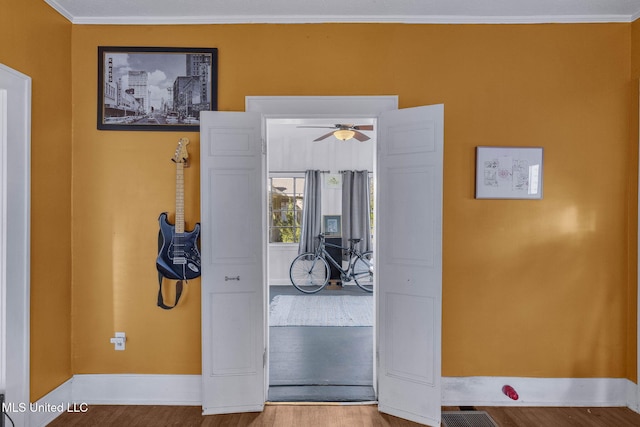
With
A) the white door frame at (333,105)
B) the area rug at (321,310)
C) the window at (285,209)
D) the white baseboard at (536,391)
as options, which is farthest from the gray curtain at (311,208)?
the white baseboard at (536,391)

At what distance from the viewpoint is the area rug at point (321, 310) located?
4129 millimetres

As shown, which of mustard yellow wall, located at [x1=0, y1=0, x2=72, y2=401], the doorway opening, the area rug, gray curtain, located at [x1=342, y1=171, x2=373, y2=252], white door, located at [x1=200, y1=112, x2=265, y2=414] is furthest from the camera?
gray curtain, located at [x1=342, y1=171, x2=373, y2=252]

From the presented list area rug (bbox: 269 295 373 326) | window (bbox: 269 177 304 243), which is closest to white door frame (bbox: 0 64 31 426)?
area rug (bbox: 269 295 373 326)

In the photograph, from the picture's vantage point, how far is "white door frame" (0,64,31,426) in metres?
1.97

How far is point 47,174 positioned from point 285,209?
4182 mm

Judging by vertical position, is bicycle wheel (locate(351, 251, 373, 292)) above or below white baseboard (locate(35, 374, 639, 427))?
above

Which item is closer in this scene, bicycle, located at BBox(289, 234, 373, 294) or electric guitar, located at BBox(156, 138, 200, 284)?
electric guitar, located at BBox(156, 138, 200, 284)

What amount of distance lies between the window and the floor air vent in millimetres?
4194

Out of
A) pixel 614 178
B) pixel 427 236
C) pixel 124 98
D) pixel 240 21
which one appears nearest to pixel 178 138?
pixel 124 98

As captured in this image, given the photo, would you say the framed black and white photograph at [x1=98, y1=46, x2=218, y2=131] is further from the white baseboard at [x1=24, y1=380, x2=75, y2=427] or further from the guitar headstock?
the white baseboard at [x1=24, y1=380, x2=75, y2=427]

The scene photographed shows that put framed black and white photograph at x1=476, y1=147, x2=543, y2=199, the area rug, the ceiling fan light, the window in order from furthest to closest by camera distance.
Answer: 1. the window
2. the ceiling fan light
3. the area rug
4. framed black and white photograph at x1=476, y1=147, x2=543, y2=199

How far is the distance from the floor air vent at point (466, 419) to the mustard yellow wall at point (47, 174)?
2632 millimetres

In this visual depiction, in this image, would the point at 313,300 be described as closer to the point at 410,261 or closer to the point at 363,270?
the point at 363,270

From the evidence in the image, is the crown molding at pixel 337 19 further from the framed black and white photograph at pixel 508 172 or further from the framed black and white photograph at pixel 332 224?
the framed black and white photograph at pixel 332 224
